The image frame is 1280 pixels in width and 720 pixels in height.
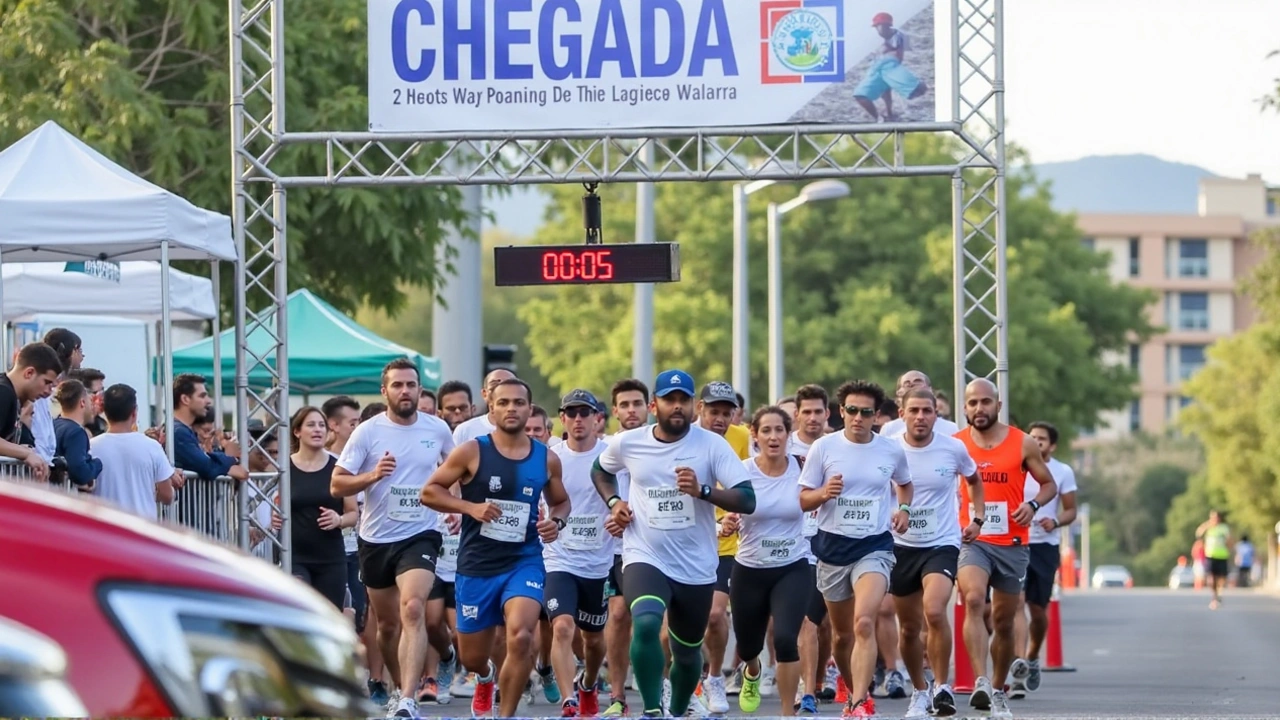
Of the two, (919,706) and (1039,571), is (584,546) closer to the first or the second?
(919,706)

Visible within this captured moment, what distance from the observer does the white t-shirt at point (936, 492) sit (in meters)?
13.6

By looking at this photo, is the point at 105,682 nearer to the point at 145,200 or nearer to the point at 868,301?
the point at 145,200

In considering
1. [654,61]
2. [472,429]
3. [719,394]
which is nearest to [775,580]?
[719,394]

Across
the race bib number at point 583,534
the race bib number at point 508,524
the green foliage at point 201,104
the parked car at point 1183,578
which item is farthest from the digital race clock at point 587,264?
the parked car at point 1183,578

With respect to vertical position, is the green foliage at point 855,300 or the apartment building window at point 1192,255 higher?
the apartment building window at point 1192,255

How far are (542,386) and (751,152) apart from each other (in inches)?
783

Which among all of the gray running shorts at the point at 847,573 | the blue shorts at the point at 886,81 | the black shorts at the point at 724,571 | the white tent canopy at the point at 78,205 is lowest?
the black shorts at the point at 724,571

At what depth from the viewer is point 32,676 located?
3.47 metres

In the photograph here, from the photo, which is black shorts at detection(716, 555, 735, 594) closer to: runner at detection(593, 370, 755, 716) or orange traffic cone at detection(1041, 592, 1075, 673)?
runner at detection(593, 370, 755, 716)

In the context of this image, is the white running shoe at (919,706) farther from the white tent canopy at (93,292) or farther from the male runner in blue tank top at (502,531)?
the white tent canopy at (93,292)

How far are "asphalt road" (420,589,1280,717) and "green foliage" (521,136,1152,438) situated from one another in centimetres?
1597

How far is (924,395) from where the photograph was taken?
13750 mm

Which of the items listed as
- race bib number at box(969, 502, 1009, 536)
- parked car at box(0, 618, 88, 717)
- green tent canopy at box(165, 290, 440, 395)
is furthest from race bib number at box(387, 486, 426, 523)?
parked car at box(0, 618, 88, 717)

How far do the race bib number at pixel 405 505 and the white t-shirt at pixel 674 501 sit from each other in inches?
81.1
